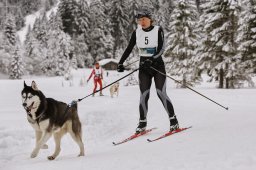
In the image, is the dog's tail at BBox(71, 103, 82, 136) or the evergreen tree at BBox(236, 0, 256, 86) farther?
the evergreen tree at BBox(236, 0, 256, 86)

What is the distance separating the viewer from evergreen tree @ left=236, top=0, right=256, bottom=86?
27094mm

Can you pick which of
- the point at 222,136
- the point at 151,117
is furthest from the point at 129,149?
the point at 151,117

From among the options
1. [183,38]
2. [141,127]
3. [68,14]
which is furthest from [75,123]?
[68,14]

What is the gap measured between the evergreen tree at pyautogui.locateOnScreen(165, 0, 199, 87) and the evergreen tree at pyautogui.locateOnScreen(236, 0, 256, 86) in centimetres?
573

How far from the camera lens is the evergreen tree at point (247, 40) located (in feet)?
88.9

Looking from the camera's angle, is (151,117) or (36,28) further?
(36,28)

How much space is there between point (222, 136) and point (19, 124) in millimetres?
5658

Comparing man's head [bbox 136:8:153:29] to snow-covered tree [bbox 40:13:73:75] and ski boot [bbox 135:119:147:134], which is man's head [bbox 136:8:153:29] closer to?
ski boot [bbox 135:119:147:134]

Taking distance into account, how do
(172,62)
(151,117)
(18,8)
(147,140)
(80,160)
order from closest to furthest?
(80,160)
(147,140)
(151,117)
(172,62)
(18,8)

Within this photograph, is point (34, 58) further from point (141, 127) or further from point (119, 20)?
point (141, 127)

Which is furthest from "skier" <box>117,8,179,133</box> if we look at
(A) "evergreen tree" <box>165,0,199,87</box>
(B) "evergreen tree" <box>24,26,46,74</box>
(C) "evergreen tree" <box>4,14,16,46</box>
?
(C) "evergreen tree" <box>4,14,16,46</box>

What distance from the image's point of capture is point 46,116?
19.2 ft

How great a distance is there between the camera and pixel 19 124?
31.7 feet

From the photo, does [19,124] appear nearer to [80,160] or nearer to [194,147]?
[80,160]
